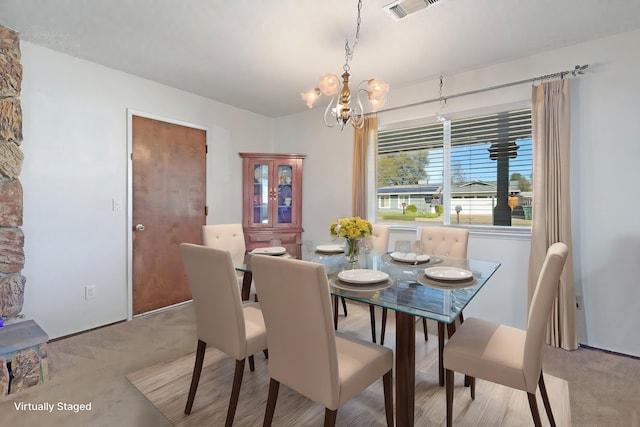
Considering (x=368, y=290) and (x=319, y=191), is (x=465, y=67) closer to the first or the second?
(x=319, y=191)

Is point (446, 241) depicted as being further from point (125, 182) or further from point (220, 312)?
point (125, 182)

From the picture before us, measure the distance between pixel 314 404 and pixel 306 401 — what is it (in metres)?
0.05

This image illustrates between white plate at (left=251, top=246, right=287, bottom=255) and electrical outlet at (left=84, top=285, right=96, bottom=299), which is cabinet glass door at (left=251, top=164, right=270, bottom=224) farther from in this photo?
electrical outlet at (left=84, top=285, right=96, bottom=299)

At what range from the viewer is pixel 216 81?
123 inches

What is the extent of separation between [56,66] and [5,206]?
48.0 inches

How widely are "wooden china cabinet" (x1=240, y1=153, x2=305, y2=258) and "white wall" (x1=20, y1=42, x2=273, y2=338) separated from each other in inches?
49.2

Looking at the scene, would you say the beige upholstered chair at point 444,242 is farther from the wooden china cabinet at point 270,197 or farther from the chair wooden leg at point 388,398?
the wooden china cabinet at point 270,197

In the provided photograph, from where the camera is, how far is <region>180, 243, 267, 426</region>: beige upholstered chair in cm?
144

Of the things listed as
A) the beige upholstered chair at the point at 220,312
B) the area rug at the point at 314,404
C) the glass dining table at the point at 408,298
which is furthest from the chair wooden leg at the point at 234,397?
the glass dining table at the point at 408,298

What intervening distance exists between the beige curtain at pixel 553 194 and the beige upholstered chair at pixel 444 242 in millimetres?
643

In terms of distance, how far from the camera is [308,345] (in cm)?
118

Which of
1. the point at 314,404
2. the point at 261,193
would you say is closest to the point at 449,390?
the point at 314,404

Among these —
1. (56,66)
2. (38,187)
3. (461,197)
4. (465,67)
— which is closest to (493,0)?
(465,67)

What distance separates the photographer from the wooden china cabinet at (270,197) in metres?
3.96
